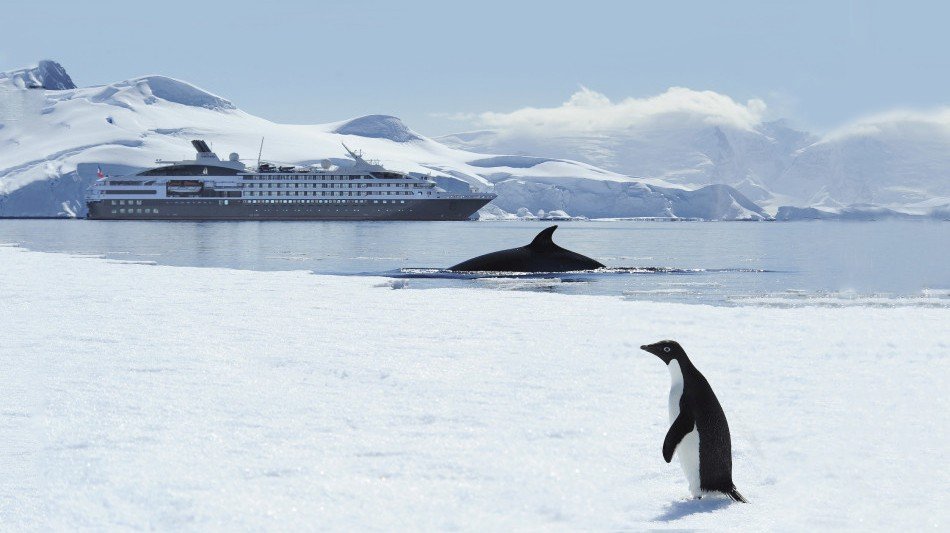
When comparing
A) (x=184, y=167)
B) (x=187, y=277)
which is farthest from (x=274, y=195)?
(x=187, y=277)

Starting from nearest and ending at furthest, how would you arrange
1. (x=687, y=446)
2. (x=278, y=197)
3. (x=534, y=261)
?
(x=687, y=446) → (x=534, y=261) → (x=278, y=197)

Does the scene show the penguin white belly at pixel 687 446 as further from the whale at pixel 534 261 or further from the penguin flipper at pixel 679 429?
the whale at pixel 534 261

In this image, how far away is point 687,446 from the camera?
564 cm

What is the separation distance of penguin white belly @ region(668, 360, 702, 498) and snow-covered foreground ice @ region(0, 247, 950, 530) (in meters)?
0.13

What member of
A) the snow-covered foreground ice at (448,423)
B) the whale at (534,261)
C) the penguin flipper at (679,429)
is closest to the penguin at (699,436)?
the penguin flipper at (679,429)

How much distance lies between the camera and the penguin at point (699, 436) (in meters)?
5.61

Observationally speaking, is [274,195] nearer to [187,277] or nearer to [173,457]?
[187,277]

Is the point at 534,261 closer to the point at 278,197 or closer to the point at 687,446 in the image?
the point at 687,446

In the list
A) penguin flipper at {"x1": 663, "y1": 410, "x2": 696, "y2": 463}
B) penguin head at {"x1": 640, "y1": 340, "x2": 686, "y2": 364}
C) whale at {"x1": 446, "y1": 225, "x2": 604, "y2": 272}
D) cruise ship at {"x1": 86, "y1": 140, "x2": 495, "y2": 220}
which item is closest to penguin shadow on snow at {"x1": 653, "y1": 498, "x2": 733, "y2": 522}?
penguin flipper at {"x1": 663, "y1": 410, "x2": 696, "y2": 463}

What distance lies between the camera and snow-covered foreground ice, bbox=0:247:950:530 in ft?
17.7

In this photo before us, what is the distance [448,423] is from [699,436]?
7.85 feet

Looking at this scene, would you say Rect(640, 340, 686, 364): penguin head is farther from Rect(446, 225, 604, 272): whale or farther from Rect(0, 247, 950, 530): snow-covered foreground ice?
Rect(446, 225, 604, 272): whale

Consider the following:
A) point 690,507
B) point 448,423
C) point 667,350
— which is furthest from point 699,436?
point 448,423

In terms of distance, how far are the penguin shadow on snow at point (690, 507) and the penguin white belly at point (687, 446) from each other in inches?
3.0
